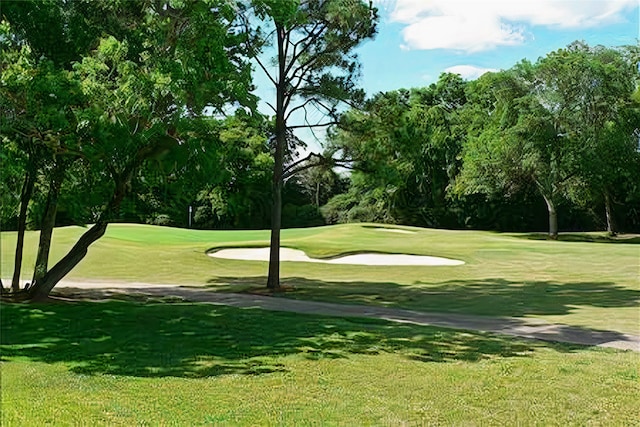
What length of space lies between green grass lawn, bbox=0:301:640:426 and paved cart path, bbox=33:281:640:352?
0.89m

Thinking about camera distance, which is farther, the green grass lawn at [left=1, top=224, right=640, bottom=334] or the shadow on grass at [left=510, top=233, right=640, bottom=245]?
the shadow on grass at [left=510, top=233, right=640, bottom=245]

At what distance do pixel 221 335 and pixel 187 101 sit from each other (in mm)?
3934

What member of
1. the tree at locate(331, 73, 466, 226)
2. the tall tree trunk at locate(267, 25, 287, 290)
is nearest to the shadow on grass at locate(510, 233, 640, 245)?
the tree at locate(331, 73, 466, 226)

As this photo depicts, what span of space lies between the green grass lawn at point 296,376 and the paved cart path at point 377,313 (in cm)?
89

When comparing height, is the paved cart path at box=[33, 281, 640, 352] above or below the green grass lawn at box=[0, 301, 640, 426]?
below

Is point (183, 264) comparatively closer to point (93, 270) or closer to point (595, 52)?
point (93, 270)

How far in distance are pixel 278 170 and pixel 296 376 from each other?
493 inches

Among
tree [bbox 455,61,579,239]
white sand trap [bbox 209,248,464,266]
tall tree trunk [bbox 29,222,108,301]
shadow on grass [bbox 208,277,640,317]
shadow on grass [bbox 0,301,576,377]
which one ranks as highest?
tree [bbox 455,61,579,239]

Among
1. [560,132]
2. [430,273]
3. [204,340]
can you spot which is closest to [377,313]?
[204,340]

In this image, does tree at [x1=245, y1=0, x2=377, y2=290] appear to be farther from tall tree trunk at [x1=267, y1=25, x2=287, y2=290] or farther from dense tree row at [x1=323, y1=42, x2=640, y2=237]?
dense tree row at [x1=323, y1=42, x2=640, y2=237]

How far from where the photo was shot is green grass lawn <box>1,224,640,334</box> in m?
15.0

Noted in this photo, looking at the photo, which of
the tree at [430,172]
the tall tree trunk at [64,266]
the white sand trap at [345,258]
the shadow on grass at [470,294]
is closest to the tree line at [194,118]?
the tall tree trunk at [64,266]

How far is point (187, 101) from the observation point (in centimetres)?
1080

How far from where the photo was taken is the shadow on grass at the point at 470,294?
14.7 meters
